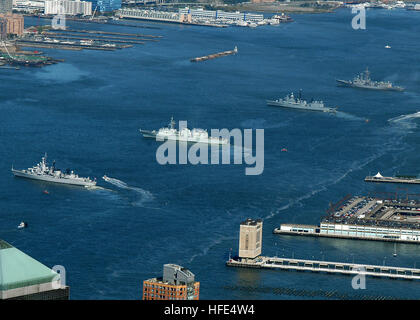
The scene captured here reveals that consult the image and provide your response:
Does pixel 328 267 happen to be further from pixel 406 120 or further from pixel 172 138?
pixel 406 120

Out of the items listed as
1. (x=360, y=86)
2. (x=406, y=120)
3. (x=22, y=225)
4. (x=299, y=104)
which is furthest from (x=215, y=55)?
(x=22, y=225)

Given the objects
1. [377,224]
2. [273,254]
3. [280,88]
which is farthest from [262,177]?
[280,88]

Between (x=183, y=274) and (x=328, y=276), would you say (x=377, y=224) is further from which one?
(x=183, y=274)

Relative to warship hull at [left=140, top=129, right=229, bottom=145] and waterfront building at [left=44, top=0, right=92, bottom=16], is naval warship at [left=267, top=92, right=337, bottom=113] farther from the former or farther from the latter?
waterfront building at [left=44, top=0, right=92, bottom=16]

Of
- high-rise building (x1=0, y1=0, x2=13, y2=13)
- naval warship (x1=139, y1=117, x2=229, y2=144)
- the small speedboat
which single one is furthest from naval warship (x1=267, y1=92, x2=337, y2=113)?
high-rise building (x1=0, y1=0, x2=13, y2=13)

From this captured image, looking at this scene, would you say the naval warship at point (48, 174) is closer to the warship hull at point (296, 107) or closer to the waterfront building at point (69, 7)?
the warship hull at point (296, 107)
